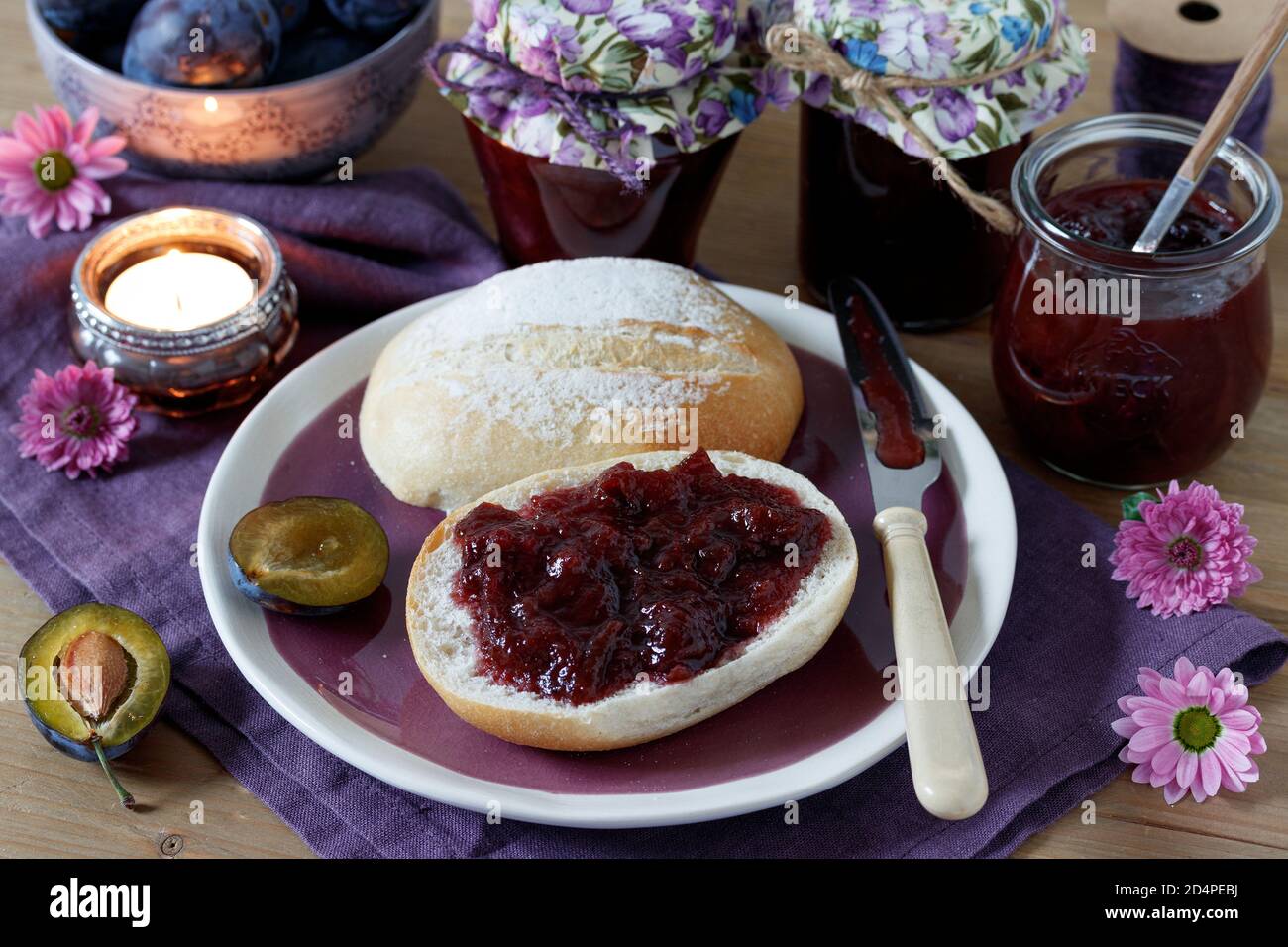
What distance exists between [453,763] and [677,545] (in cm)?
45

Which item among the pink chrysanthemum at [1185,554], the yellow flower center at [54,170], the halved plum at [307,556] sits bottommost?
the pink chrysanthemum at [1185,554]

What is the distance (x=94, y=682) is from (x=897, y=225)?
5.42ft

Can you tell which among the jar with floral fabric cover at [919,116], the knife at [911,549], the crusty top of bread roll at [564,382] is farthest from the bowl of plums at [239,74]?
the knife at [911,549]

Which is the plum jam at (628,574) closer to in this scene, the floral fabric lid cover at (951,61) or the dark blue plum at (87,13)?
the floral fabric lid cover at (951,61)

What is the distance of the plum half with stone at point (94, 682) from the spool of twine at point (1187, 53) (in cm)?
230

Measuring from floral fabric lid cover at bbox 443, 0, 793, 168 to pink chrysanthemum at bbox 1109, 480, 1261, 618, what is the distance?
1.00 m

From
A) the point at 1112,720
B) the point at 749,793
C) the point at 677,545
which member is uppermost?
the point at 677,545

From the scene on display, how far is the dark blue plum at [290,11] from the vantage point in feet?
8.99

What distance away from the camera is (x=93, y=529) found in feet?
7.61

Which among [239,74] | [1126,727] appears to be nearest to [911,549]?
[1126,727]

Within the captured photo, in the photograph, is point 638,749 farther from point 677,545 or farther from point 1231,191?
point 1231,191

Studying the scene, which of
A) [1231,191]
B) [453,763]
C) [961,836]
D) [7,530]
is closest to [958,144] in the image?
[1231,191]

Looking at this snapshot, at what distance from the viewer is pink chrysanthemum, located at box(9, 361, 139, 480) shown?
2406 mm

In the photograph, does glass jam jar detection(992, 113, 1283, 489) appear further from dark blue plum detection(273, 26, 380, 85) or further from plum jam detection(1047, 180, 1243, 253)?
dark blue plum detection(273, 26, 380, 85)
